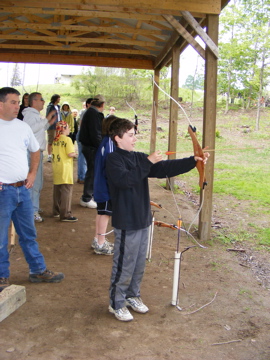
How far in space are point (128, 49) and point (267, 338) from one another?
818cm

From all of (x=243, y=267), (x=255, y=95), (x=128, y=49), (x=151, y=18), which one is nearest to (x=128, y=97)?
(x=255, y=95)

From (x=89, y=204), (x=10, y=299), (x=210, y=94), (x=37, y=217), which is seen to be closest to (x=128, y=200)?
(x=10, y=299)

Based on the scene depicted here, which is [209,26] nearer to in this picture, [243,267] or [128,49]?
[243,267]

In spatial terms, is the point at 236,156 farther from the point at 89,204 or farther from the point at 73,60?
the point at 89,204

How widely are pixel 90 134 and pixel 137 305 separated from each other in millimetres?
3301

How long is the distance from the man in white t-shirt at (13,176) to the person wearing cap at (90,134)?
90.9 inches

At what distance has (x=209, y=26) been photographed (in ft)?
17.1

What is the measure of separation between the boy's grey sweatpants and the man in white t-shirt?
916 millimetres

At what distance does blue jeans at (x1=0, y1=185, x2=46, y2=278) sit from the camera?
3317 mm

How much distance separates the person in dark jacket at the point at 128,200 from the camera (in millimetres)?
2971

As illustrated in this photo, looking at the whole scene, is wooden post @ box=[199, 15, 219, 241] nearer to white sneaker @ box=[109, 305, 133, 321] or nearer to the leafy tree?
white sneaker @ box=[109, 305, 133, 321]

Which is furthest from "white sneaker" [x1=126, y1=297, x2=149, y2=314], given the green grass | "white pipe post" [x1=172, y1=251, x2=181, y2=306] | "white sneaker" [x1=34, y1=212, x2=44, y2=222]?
"white sneaker" [x1=34, y1=212, x2=44, y2=222]

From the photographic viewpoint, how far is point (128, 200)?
3023mm

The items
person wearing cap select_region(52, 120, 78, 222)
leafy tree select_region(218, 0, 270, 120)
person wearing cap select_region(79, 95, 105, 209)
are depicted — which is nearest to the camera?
person wearing cap select_region(52, 120, 78, 222)
